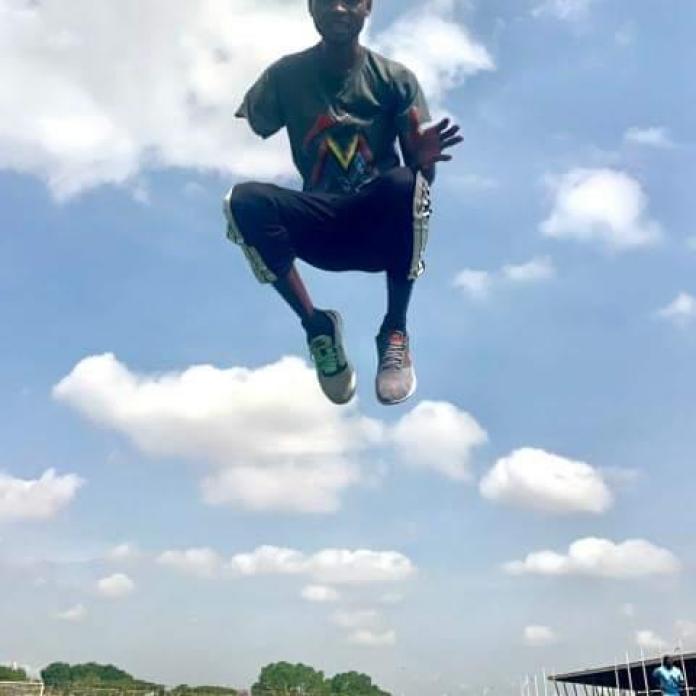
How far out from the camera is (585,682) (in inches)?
1210

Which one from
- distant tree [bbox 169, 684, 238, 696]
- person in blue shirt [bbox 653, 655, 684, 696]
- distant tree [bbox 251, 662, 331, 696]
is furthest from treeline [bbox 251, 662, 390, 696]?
person in blue shirt [bbox 653, 655, 684, 696]

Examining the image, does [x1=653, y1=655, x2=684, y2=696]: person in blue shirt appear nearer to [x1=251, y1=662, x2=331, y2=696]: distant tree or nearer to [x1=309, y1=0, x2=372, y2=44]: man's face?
[x1=309, y1=0, x2=372, y2=44]: man's face

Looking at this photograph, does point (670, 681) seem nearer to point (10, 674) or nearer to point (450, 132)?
point (450, 132)

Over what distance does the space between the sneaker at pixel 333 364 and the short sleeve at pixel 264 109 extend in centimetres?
176

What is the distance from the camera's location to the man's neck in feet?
28.1

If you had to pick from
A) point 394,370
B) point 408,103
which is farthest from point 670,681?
point 408,103

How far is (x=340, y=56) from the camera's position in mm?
8609

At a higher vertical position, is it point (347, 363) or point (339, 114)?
point (339, 114)

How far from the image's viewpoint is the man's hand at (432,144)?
7762mm

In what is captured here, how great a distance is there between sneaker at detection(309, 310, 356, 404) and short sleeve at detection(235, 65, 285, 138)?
1.76 m

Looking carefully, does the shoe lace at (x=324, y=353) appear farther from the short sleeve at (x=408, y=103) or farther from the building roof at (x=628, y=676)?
the building roof at (x=628, y=676)

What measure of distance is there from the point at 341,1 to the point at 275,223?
6.69 feet

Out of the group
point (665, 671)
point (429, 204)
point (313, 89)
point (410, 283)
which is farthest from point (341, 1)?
point (665, 671)

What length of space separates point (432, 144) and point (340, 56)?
143 cm
